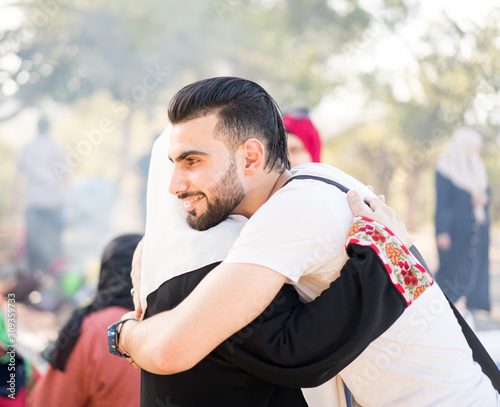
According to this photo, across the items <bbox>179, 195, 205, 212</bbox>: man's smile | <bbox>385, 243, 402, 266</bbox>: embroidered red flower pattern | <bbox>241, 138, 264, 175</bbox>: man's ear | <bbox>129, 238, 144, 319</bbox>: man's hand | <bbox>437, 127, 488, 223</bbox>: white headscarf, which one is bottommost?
<bbox>437, 127, 488, 223</bbox>: white headscarf

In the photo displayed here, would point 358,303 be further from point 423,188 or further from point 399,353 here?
point 423,188

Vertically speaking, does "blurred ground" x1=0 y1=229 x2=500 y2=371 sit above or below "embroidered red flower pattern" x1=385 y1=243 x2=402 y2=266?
below

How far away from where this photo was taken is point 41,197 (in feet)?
25.1

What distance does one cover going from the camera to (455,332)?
55.2 inches

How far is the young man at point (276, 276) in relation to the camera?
48.4 inches

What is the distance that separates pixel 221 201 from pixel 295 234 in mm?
295

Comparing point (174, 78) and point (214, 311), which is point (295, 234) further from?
point (174, 78)

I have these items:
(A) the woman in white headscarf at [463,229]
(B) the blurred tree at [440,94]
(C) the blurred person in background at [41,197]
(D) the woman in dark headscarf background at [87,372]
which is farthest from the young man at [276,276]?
(B) the blurred tree at [440,94]

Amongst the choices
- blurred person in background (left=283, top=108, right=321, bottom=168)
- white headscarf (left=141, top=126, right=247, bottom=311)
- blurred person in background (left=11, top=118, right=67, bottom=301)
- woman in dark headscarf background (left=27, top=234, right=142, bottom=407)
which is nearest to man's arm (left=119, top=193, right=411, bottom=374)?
white headscarf (left=141, top=126, right=247, bottom=311)

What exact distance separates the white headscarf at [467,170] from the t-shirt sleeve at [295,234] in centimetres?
517

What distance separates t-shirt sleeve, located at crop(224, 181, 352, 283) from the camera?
1.24 metres

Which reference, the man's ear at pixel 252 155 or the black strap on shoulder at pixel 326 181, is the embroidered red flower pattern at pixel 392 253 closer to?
the black strap on shoulder at pixel 326 181

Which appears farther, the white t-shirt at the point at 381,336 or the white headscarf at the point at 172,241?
the white headscarf at the point at 172,241

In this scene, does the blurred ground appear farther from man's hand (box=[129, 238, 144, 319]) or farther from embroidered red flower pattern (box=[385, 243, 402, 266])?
embroidered red flower pattern (box=[385, 243, 402, 266])
